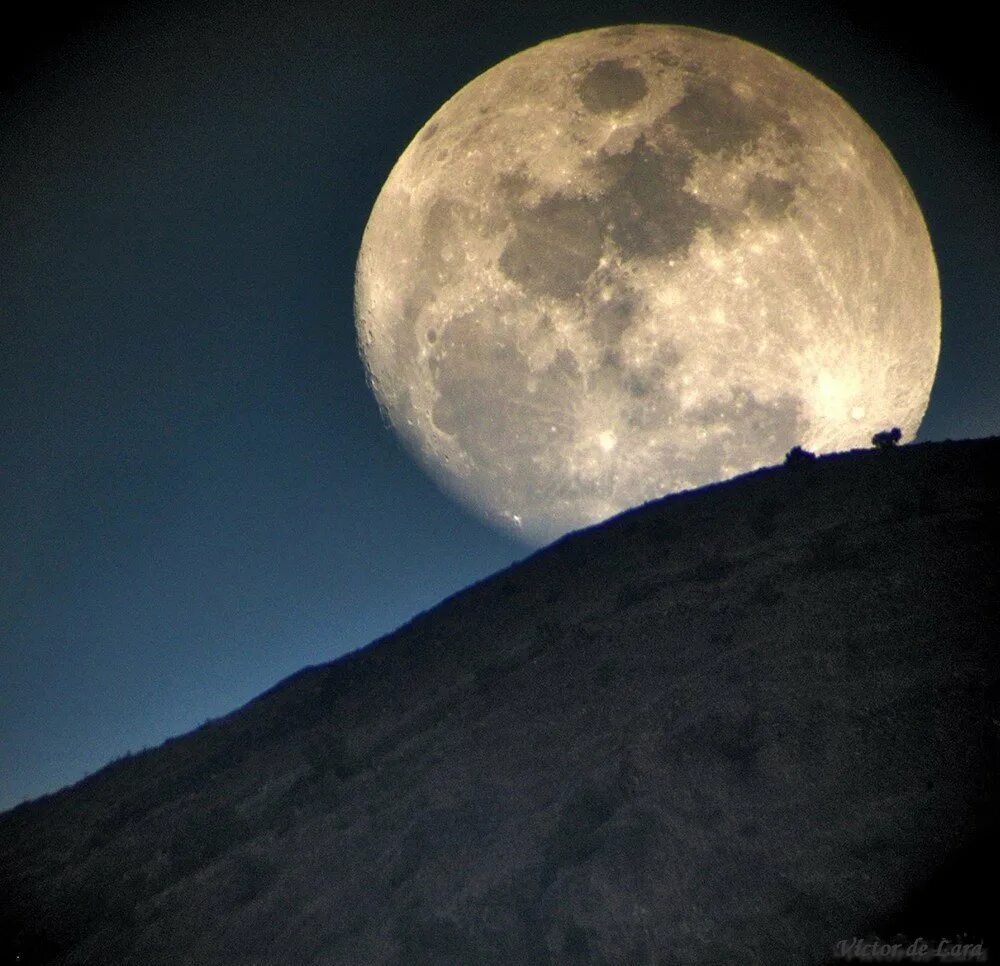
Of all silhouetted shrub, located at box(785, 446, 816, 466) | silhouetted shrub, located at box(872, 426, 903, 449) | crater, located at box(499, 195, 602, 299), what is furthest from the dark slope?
crater, located at box(499, 195, 602, 299)

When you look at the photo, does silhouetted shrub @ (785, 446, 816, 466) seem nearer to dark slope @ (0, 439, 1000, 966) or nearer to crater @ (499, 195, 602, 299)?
dark slope @ (0, 439, 1000, 966)

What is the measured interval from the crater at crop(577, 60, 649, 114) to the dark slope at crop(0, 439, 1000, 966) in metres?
15.6

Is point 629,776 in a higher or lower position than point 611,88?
lower

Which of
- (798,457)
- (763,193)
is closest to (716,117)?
(763,193)

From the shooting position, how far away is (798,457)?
24500 millimetres

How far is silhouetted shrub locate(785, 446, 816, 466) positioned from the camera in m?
24.3

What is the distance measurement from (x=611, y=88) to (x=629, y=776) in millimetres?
24808

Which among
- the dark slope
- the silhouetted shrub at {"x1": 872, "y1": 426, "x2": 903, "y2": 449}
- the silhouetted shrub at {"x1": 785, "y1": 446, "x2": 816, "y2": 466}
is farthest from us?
the silhouetted shrub at {"x1": 872, "y1": 426, "x2": 903, "y2": 449}

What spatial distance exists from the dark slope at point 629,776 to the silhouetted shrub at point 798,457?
42 centimetres

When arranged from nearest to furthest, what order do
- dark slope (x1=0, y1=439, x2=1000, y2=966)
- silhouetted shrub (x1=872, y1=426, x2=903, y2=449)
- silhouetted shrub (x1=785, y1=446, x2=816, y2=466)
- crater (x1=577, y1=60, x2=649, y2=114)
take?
dark slope (x1=0, y1=439, x2=1000, y2=966) → silhouetted shrub (x1=785, y1=446, x2=816, y2=466) → silhouetted shrub (x1=872, y1=426, x2=903, y2=449) → crater (x1=577, y1=60, x2=649, y2=114)

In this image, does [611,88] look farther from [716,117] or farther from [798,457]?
[798,457]

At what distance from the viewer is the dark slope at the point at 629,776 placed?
1290 cm

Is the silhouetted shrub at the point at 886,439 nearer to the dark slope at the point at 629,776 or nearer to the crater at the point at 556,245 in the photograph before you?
the dark slope at the point at 629,776

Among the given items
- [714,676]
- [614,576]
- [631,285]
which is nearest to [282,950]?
[714,676]
